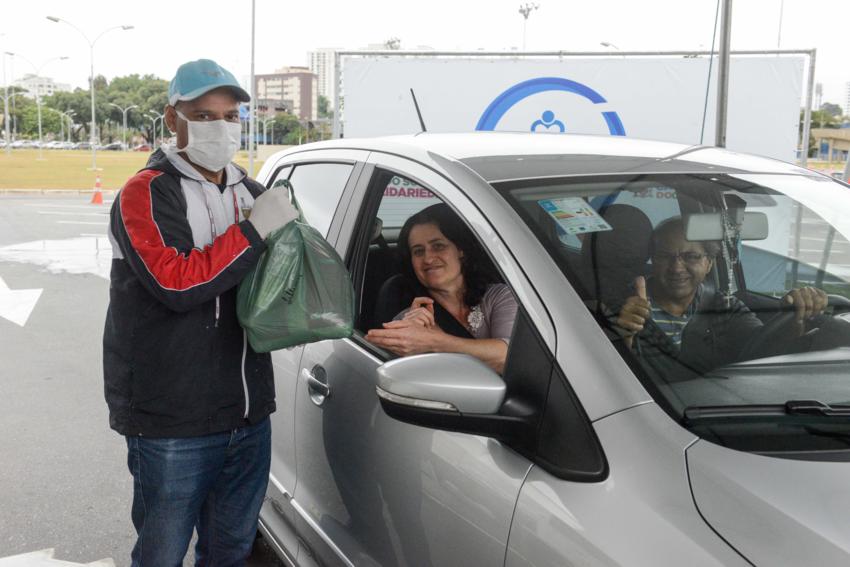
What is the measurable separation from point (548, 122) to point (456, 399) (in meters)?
7.27

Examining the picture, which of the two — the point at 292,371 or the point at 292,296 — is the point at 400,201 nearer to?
the point at 292,371

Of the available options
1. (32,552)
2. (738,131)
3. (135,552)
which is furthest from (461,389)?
(738,131)

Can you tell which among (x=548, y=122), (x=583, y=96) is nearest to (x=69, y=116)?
(x=548, y=122)

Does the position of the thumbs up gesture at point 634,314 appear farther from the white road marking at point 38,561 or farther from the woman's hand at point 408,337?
the white road marking at point 38,561

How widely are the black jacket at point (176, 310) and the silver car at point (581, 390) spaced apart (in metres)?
0.32

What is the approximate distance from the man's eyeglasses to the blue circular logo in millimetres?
6473

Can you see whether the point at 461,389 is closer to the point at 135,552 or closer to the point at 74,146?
the point at 135,552

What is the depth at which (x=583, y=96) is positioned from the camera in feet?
28.0

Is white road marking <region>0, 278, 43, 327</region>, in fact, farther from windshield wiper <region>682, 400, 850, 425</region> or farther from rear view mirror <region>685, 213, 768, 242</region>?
windshield wiper <region>682, 400, 850, 425</region>

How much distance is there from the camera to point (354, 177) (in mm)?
2672

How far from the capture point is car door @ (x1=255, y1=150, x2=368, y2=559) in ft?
8.89

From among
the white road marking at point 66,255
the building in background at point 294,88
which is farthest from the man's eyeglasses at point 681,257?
the building in background at point 294,88

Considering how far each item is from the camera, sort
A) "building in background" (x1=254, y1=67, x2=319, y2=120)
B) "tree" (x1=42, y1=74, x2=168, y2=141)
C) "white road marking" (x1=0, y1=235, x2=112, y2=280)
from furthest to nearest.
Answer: "building in background" (x1=254, y1=67, x2=319, y2=120), "tree" (x1=42, y1=74, x2=168, y2=141), "white road marking" (x1=0, y1=235, x2=112, y2=280)

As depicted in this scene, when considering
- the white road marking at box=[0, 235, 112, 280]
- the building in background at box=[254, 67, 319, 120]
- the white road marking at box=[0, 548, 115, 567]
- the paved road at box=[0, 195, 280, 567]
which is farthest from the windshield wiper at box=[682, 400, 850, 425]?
the building in background at box=[254, 67, 319, 120]
